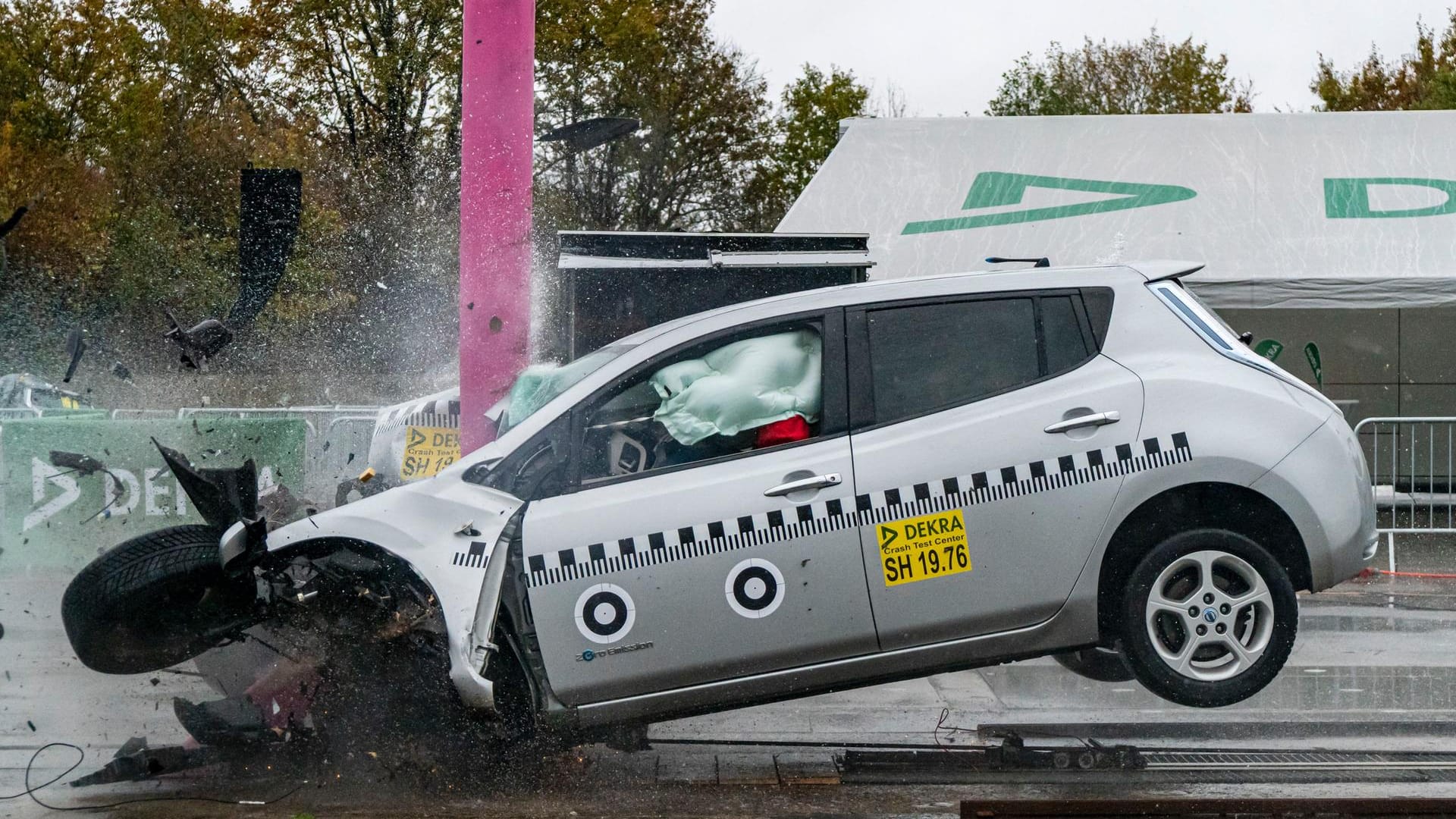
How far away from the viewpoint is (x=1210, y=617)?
511 cm

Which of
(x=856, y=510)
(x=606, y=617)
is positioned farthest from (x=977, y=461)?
(x=606, y=617)

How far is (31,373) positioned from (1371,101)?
47.2 metres

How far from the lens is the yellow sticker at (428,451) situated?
8414 mm

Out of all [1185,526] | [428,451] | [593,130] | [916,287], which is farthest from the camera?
[593,130]

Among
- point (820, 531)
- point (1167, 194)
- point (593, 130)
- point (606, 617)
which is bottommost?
point (606, 617)

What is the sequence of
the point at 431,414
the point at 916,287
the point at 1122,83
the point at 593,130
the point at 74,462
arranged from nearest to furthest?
the point at 916,287, the point at 74,462, the point at 431,414, the point at 593,130, the point at 1122,83

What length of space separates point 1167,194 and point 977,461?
1026 cm

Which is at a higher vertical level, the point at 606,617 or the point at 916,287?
the point at 916,287

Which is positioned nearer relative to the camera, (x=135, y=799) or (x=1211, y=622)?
(x=135, y=799)

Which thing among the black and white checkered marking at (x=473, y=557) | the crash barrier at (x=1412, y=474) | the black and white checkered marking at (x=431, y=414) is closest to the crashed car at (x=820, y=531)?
the black and white checkered marking at (x=473, y=557)

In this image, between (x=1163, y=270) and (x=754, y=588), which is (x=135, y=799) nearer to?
(x=754, y=588)

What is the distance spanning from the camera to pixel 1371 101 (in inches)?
1914

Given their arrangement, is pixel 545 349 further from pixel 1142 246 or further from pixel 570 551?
pixel 570 551

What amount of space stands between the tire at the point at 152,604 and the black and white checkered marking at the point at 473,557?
832 millimetres
